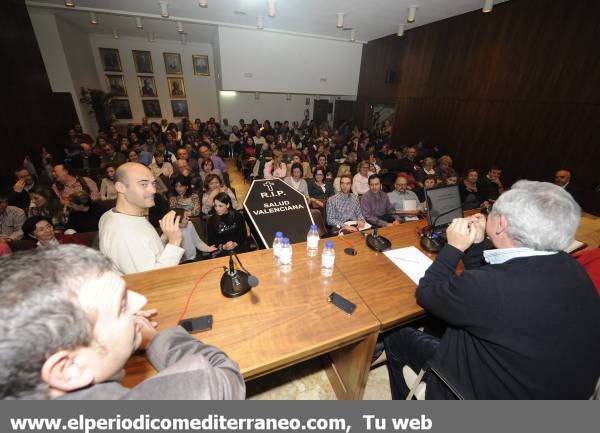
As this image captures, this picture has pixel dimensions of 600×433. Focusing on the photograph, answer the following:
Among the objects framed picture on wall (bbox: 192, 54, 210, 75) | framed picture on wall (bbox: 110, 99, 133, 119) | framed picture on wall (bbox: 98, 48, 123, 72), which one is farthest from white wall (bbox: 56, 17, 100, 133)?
framed picture on wall (bbox: 192, 54, 210, 75)

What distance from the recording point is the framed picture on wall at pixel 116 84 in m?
10.4

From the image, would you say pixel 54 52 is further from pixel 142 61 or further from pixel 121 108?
pixel 142 61

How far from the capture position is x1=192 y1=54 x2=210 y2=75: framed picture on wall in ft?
37.0

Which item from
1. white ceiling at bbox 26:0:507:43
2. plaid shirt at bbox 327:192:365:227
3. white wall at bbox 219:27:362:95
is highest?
white ceiling at bbox 26:0:507:43

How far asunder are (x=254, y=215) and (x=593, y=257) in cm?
265

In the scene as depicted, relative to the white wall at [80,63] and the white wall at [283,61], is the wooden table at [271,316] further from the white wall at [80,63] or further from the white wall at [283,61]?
the white wall at [80,63]

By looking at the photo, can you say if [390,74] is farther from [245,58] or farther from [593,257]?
[593,257]

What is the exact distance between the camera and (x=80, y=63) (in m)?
8.58

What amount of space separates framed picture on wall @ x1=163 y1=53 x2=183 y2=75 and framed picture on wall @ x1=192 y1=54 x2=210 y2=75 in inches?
24.5

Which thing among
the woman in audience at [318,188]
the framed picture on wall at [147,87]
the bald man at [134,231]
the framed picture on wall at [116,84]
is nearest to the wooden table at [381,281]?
the bald man at [134,231]

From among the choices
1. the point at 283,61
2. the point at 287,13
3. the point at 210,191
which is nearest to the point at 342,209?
the point at 210,191

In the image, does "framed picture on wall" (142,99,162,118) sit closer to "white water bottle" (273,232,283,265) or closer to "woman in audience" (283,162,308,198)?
"woman in audience" (283,162,308,198)

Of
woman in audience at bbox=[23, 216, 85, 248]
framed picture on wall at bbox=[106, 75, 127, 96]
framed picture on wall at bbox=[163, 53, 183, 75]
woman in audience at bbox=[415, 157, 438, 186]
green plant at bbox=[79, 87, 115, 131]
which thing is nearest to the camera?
woman in audience at bbox=[23, 216, 85, 248]

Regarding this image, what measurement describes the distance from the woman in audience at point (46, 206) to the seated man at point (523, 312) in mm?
4694
